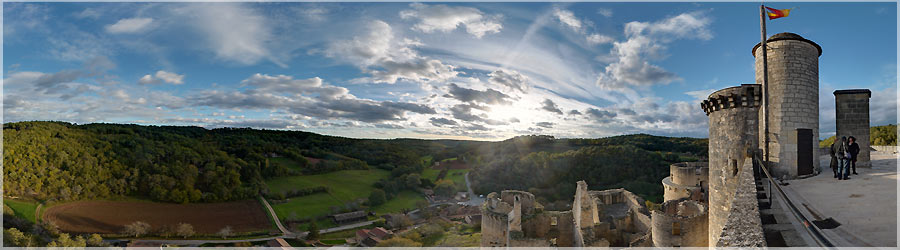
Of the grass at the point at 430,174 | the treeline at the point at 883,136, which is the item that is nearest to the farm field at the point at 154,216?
the grass at the point at 430,174

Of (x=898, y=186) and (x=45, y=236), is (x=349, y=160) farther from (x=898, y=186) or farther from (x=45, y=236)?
(x=898, y=186)

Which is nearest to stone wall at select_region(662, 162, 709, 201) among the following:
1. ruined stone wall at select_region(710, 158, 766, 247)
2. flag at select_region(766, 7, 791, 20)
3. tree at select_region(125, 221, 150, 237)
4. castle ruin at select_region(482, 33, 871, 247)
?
castle ruin at select_region(482, 33, 871, 247)

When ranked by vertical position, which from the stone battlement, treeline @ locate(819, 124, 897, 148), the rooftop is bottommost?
treeline @ locate(819, 124, 897, 148)

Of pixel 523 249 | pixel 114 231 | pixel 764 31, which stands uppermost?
pixel 764 31

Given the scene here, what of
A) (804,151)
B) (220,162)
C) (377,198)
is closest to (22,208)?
(220,162)

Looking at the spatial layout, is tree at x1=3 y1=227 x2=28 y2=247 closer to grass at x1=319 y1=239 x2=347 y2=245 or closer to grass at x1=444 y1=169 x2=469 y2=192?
grass at x1=319 y1=239 x2=347 y2=245

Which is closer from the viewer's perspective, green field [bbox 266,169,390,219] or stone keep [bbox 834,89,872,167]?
stone keep [bbox 834,89,872,167]

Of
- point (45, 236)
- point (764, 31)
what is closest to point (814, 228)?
point (764, 31)

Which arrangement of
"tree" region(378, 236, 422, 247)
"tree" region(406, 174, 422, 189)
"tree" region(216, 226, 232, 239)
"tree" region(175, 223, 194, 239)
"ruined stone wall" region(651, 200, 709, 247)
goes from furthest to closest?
1. "tree" region(406, 174, 422, 189)
2. "tree" region(175, 223, 194, 239)
3. "tree" region(216, 226, 232, 239)
4. "tree" region(378, 236, 422, 247)
5. "ruined stone wall" region(651, 200, 709, 247)
